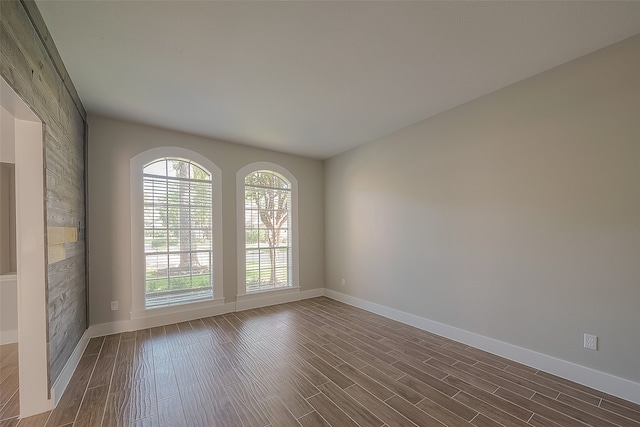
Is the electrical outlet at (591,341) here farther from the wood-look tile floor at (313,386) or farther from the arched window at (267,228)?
the arched window at (267,228)

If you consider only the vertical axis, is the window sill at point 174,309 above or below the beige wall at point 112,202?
below

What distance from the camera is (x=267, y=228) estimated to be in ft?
15.8

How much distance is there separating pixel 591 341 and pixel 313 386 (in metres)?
2.41

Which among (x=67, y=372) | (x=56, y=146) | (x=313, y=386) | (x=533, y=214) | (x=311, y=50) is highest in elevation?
(x=311, y=50)

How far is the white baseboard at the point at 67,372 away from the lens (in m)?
2.04

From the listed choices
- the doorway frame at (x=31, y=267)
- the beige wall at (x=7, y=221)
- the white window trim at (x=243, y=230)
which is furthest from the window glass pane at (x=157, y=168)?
the doorway frame at (x=31, y=267)

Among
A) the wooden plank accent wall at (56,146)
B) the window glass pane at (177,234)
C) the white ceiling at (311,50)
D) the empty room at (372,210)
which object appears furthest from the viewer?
the window glass pane at (177,234)

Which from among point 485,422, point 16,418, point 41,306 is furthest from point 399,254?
point 16,418

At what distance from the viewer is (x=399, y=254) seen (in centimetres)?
388

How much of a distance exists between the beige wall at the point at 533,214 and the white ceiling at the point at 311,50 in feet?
1.14

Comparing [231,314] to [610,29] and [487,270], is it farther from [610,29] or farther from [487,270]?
[610,29]

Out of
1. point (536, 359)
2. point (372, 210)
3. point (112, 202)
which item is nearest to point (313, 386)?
point (536, 359)

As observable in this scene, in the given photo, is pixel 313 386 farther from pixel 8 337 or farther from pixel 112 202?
pixel 8 337

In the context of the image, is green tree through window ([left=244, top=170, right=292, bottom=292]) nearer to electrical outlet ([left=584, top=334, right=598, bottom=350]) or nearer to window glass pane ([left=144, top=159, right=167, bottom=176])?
window glass pane ([left=144, top=159, right=167, bottom=176])
